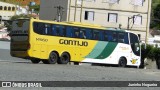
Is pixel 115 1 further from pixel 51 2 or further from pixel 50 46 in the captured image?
pixel 50 46

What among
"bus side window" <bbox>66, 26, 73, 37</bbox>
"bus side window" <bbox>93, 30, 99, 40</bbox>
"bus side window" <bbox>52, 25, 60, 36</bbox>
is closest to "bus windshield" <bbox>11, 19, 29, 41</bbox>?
"bus side window" <bbox>52, 25, 60, 36</bbox>

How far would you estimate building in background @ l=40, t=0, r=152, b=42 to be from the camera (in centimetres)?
7344

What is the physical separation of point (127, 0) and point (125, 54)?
39.6 metres

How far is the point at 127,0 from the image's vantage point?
252ft

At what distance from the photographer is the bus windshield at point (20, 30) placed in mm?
31438

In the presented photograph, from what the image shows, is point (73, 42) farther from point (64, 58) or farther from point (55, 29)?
point (55, 29)

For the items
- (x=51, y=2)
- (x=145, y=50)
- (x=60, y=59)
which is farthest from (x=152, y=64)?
(x=51, y=2)

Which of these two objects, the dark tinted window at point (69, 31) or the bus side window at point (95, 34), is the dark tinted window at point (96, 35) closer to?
the bus side window at point (95, 34)

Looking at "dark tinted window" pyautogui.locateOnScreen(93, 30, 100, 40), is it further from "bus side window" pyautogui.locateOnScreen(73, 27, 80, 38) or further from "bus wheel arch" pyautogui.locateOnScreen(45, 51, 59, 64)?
"bus wheel arch" pyautogui.locateOnScreen(45, 51, 59, 64)

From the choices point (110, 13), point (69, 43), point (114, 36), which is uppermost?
point (110, 13)

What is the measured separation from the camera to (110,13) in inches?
2977

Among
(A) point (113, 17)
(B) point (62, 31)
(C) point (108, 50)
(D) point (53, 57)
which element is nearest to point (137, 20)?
→ (A) point (113, 17)

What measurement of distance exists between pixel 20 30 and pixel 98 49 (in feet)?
22.0

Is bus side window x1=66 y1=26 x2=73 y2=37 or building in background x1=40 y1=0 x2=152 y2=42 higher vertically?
building in background x1=40 y1=0 x2=152 y2=42
